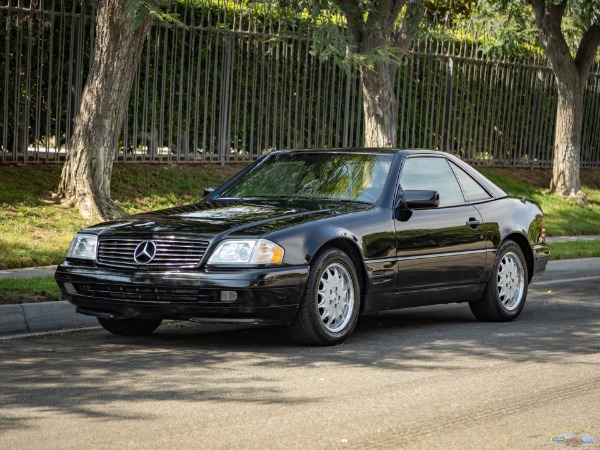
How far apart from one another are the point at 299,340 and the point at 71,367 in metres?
1.75

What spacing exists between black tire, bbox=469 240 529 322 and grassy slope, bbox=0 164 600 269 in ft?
16.3

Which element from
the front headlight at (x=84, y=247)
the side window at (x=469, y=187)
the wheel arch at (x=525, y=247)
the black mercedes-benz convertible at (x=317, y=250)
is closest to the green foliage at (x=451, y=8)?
the wheel arch at (x=525, y=247)

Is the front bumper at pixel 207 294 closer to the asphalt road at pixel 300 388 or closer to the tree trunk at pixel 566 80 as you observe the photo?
the asphalt road at pixel 300 388

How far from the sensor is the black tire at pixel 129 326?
915cm

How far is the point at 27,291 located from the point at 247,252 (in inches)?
115

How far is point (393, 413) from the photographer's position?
20.9 ft

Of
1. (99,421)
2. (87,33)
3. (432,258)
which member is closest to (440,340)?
(432,258)

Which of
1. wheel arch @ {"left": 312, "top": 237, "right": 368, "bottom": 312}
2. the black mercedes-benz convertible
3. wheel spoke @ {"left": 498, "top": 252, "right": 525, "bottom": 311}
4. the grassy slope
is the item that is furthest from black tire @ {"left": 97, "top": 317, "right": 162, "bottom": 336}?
the grassy slope

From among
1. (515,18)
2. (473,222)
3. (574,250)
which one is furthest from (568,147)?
(473,222)

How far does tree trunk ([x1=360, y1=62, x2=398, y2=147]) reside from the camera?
17167mm

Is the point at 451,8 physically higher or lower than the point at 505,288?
higher

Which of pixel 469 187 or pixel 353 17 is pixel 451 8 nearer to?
pixel 353 17

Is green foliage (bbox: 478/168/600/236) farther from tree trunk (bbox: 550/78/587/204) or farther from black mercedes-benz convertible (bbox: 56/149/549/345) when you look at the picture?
black mercedes-benz convertible (bbox: 56/149/549/345)

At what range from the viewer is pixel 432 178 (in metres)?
9.98
